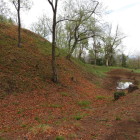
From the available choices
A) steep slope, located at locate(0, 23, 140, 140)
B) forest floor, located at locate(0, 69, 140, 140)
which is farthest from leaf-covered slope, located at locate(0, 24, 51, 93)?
forest floor, located at locate(0, 69, 140, 140)

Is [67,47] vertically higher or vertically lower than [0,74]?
higher

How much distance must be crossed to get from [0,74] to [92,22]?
12.6m

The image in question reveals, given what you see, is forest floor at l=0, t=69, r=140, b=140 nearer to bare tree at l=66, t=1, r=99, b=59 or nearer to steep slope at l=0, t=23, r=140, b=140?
steep slope at l=0, t=23, r=140, b=140

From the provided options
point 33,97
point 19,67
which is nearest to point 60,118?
point 33,97

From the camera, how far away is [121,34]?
136 ft

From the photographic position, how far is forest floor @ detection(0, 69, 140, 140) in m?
5.12

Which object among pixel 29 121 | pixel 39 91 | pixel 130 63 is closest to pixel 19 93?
pixel 39 91

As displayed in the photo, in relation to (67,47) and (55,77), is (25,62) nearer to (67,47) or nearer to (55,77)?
(55,77)

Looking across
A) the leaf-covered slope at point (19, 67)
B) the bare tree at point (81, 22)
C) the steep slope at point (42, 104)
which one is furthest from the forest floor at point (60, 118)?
the bare tree at point (81, 22)

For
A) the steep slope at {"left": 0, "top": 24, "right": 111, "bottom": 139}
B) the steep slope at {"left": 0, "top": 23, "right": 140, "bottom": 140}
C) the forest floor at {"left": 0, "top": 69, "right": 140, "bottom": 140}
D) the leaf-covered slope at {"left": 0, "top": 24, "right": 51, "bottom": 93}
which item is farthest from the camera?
the leaf-covered slope at {"left": 0, "top": 24, "right": 51, "bottom": 93}

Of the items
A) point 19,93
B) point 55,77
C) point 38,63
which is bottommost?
point 19,93

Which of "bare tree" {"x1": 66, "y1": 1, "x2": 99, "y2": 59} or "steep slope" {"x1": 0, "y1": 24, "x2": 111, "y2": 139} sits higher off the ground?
"bare tree" {"x1": 66, "y1": 1, "x2": 99, "y2": 59}

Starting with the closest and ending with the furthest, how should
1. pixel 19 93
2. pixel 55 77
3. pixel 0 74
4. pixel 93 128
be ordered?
pixel 93 128 → pixel 19 93 → pixel 0 74 → pixel 55 77

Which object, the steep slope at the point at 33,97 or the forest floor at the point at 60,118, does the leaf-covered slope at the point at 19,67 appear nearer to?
the steep slope at the point at 33,97
